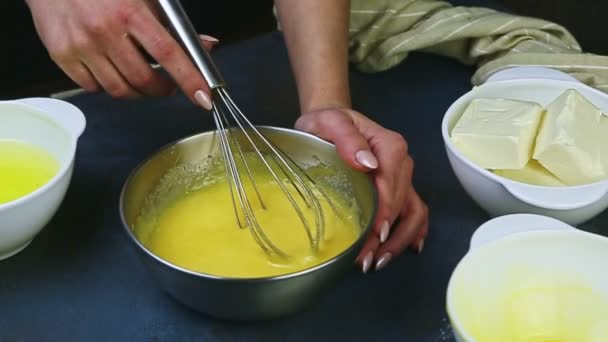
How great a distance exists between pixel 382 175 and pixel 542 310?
7.5 inches

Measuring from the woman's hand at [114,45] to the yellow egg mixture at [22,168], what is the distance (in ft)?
0.30

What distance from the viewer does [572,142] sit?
669 millimetres

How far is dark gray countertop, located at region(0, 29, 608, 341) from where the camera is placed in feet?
2.04

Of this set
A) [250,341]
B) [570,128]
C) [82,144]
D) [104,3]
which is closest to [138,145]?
[82,144]

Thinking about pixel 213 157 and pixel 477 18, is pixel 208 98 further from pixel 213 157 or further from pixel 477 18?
pixel 477 18

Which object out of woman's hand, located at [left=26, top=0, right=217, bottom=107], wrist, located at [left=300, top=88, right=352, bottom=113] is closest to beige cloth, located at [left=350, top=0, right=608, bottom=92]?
wrist, located at [left=300, top=88, right=352, bottom=113]

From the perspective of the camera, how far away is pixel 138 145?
84cm

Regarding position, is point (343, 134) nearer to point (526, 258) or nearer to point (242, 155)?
point (242, 155)

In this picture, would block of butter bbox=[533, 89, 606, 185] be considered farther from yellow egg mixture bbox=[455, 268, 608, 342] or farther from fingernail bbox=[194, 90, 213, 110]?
fingernail bbox=[194, 90, 213, 110]

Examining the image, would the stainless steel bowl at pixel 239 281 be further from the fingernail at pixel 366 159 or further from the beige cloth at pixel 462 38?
the beige cloth at pixel 462 38

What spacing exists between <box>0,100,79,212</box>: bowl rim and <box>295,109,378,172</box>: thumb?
9.4 inches

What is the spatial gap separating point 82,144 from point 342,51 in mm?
339

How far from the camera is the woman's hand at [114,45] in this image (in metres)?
0.66

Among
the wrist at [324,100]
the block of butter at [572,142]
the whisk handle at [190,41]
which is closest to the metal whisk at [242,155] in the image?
the whisk handle at [190,41]
